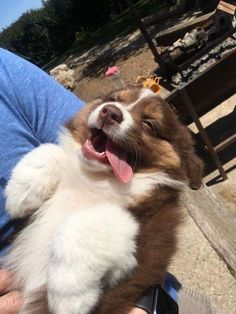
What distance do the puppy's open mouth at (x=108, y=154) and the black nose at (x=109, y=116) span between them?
2.7 inches

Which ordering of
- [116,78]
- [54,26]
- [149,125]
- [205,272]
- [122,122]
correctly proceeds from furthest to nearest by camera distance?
[54,26]
[116,78]
[205,272]
[149,125]
[122,122]

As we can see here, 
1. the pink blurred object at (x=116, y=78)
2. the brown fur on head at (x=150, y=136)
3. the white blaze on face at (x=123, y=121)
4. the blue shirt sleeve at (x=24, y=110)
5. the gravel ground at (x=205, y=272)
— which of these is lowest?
the gravel ground at (x=205, y=272)

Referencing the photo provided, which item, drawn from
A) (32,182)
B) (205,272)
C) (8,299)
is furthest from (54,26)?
(8,299)

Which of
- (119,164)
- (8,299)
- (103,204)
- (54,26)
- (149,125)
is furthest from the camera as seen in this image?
(54,26)

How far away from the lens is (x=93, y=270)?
75.0 inches

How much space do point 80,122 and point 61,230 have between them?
2.49ft

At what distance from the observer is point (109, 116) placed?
2.39 metres

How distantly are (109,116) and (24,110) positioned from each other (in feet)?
1.41

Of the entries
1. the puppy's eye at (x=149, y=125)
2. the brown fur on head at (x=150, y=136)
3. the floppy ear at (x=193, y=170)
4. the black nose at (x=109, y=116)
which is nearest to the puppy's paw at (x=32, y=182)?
the brown fur on head at (x=150, y=136)

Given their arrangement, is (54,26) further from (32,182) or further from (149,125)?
(32,182)

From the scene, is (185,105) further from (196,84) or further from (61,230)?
(61,230)

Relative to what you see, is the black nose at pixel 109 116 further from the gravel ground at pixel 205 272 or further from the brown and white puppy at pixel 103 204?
the gravel ground at pixel 205 272

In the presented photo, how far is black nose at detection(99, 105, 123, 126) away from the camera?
94.3 inches

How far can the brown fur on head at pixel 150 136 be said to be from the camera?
2.41 meters
